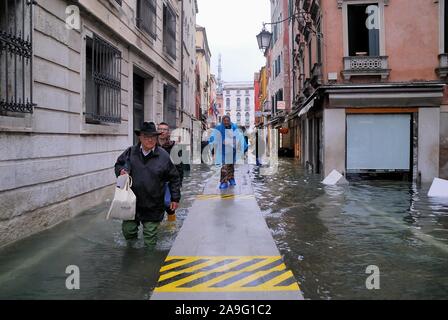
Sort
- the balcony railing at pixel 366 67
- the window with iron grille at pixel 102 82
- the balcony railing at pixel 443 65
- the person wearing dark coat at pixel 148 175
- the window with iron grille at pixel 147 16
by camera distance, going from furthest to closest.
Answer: the balcony railing at pixel 366 67
the balcony railing at pixel 443 65
the window with iron grille at pixel 147 16
the window with iron grille at pixel 102 82
the person wearing dark coat at pixel 148 175

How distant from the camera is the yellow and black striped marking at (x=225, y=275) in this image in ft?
14.1

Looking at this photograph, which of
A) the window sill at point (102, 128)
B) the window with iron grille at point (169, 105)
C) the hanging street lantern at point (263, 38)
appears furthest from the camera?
the window with iron grille at point (169, 105)

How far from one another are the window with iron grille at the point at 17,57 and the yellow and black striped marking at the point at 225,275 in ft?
10.5

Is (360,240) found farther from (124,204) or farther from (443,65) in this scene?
(443,65)

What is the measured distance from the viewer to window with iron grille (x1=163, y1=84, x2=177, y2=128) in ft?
57.9

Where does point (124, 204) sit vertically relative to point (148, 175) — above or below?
below

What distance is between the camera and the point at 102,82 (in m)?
9.90

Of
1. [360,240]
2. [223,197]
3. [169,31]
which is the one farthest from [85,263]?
[169,31]

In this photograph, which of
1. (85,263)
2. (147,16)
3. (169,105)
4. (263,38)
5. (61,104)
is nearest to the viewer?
(85,263)

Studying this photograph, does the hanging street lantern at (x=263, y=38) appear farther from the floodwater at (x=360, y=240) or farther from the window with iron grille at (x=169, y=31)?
the floodwater at (x=360, y=240)

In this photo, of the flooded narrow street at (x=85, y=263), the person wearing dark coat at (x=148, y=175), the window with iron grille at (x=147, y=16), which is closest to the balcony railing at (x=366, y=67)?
the window with iron grille at (x=147, y=16)

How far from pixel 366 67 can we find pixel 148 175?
11.4 m
